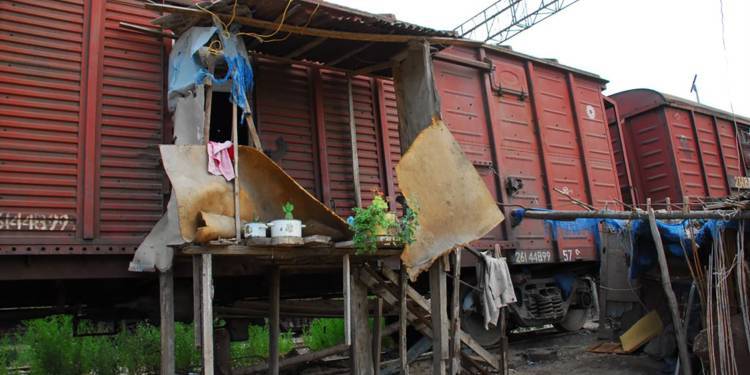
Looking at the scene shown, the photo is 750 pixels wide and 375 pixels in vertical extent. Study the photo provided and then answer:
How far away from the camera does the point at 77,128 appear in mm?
5289

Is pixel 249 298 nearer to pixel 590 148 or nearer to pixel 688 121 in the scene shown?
pixel 590 148

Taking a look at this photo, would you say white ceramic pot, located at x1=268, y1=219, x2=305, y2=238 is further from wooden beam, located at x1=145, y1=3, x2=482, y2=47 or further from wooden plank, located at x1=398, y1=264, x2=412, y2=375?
wooden beam, located at x1=145, y1=3, x2=482, y2=47

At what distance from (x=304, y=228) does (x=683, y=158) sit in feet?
30.3

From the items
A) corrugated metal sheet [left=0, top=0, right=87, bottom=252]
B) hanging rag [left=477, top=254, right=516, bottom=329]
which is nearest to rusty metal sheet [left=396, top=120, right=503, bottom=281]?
hanging rag [left=477, top=254, right=516, bottom=329]

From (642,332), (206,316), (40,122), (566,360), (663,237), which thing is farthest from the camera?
(566,360)

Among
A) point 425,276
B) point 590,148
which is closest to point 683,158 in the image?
point 590,148

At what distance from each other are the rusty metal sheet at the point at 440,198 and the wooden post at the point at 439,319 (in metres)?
0.35

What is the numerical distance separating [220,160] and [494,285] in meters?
3.67

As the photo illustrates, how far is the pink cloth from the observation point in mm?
4730

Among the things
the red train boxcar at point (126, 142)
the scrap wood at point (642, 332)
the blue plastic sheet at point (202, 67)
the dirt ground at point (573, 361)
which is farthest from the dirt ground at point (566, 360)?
the blue plastic sheet at point (202, 67)

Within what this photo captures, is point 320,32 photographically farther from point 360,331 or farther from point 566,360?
point 566,360

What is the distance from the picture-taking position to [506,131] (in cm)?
849

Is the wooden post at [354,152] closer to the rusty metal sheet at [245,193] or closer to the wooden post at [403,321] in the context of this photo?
the wooden post at [403,321]

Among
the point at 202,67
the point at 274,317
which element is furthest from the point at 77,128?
the point at 274,317
